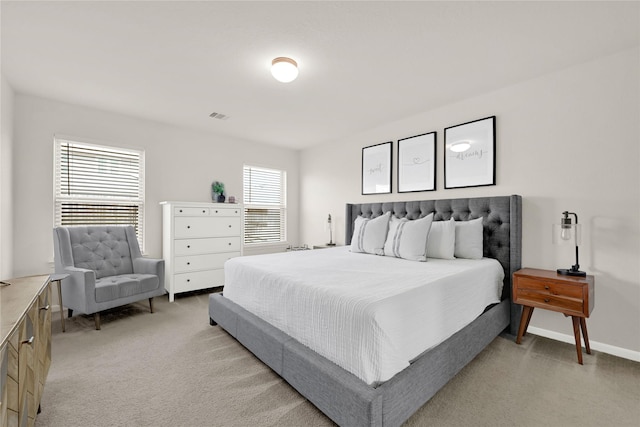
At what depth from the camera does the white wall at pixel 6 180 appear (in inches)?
107

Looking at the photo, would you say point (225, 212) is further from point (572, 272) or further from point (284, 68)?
point (572, 272)

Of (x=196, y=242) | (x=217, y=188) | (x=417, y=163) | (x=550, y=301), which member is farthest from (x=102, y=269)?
(x=550, y=301)

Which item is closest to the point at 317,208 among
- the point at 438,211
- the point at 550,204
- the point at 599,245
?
the point at 438,211

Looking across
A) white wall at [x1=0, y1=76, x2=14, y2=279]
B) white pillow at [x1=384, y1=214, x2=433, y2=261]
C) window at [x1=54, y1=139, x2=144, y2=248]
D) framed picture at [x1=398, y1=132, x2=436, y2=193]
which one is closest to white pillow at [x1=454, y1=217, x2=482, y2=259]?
white pillow at [x1=384, y1=214, x2=433, y2=261]

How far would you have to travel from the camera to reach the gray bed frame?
1367mm

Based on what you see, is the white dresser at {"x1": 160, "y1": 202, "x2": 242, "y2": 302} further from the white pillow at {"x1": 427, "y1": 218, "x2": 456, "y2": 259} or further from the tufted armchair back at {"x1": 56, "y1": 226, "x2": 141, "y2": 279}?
the white pillow at {"x1": 427, "y1": 218, "x2": 456, "y2": 259}

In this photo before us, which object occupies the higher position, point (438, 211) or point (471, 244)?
point (438, 211)

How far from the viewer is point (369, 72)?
2.66m

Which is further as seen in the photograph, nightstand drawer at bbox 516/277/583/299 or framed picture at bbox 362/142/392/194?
framed picture at bbox 362/142/392/194

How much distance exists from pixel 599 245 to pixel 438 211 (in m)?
1.39

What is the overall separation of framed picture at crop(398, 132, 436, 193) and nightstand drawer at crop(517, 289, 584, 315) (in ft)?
5.08

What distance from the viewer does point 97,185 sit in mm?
3674

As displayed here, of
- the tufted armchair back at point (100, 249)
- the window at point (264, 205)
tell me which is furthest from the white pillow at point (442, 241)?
the tufted armchair back at point (100, 249)

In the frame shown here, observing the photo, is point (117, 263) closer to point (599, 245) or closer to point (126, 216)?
point (126, 216)
